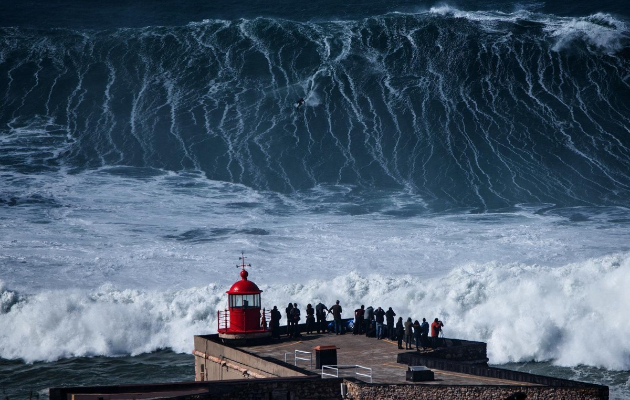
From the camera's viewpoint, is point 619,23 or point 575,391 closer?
point 575,391

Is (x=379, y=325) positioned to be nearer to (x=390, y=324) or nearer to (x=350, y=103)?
(x=390, y=324)

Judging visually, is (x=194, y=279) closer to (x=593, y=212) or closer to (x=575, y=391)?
(x=593, y=212)

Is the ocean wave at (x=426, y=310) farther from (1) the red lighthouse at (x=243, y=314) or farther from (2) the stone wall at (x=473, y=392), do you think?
(2) the stone wall at (x=473, y=392)

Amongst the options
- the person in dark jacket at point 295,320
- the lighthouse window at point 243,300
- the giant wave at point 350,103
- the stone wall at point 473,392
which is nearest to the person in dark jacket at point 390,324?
the person in dark jacket at point 295,320

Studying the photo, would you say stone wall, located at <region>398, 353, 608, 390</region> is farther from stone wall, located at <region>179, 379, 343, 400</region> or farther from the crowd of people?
stone wall, located at <region>179, 379, 343, 400</region>

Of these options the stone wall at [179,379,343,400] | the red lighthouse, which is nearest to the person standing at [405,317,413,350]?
the red lighthouse

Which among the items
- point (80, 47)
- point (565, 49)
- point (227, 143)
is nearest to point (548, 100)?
point (565, 49)
